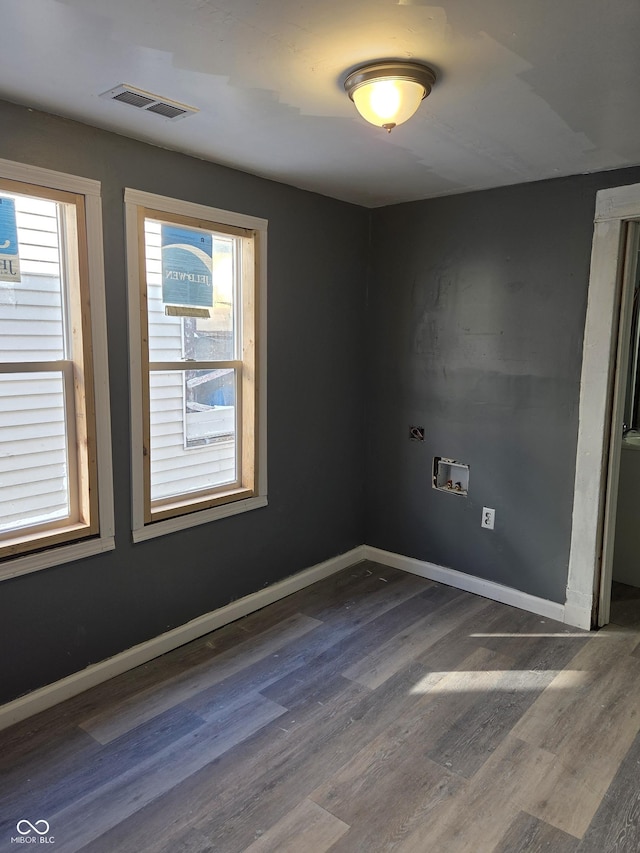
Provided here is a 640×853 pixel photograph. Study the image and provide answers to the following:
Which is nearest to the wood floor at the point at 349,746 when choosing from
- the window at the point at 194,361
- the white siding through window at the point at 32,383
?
the window at the point at 194,361

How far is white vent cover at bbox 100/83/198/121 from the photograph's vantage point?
6.61 ft

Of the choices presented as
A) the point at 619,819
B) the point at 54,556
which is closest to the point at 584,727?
the point at 619,819

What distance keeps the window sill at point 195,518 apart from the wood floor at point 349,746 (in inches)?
24.1

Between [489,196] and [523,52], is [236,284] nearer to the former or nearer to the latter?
[489,196]

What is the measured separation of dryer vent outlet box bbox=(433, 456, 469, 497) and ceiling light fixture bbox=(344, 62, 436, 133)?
7.23 feet

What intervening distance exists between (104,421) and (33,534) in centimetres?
54

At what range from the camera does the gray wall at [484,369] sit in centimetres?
314

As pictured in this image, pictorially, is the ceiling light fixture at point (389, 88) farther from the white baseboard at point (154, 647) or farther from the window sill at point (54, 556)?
the white baseboard at point (154, 647)

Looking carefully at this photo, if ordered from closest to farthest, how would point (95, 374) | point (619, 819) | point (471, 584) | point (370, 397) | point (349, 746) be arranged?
point (619, 819) → point (349, 746) → point (95, 374) → point (471, 584) → point (370, 397)

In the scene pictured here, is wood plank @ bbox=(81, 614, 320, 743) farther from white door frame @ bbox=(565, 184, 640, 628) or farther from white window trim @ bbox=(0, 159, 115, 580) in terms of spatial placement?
white door frame @ bbox=(565, 184, 640, 628)

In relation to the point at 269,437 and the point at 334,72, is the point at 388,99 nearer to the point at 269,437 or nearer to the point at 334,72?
the point at 334,72

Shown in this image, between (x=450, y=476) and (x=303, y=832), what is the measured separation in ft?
7.39

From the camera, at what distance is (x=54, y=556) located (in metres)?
2.44

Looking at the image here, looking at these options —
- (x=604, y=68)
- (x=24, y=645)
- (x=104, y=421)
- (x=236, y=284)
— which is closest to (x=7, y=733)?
(x=24, y=645)
